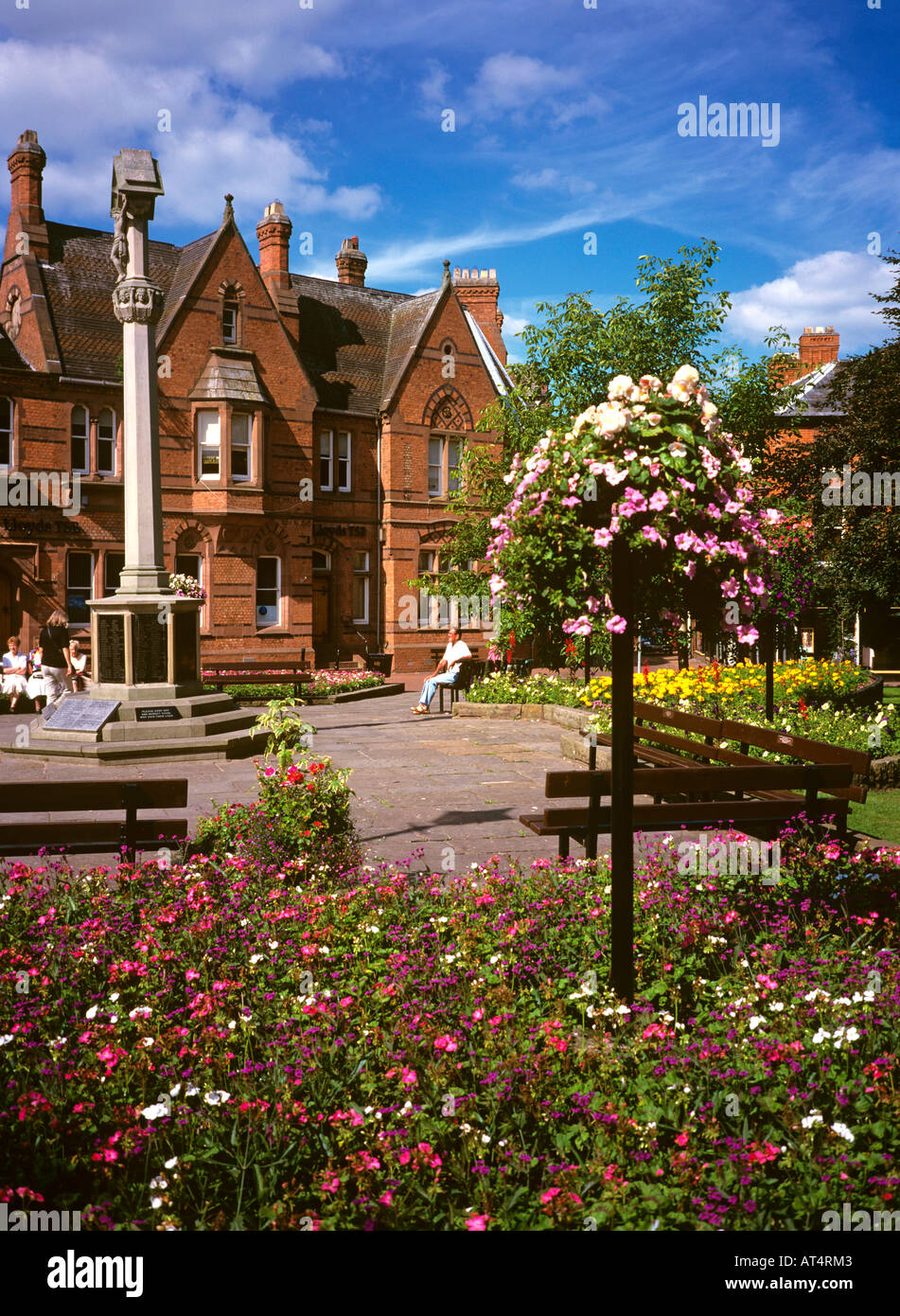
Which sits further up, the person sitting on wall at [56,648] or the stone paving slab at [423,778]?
the person sitting on wall at [56,648]

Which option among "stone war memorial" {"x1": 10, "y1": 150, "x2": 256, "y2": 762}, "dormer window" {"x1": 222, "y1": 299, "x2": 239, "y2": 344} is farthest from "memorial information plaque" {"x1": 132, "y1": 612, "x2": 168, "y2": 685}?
"dormer window" {"x1": 222, "y1": 299, "x2": 239, "y2": 344}

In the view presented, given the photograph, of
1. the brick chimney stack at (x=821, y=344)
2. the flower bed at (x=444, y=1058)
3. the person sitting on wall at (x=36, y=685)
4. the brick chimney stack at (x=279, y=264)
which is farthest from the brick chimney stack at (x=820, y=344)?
the flower bed at (x=444, y=1058)

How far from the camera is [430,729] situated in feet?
54.2

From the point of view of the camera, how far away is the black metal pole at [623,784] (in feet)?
14.7

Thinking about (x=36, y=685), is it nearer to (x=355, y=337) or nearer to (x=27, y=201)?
(x=27, y=201)

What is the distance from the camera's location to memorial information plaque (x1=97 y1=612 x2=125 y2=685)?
565 inches

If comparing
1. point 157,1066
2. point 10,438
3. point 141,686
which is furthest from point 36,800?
point 10,438

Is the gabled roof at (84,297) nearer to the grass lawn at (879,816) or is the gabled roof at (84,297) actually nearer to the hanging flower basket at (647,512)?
the grass lawn at (879,816)

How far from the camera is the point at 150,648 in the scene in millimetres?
14477

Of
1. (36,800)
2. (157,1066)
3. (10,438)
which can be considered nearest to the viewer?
(157,1066)

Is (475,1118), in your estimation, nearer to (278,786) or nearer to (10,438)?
(278,786)

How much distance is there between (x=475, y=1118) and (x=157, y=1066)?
57.2 inches

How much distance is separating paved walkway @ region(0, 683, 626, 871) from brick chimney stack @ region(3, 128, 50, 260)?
58.0 ft

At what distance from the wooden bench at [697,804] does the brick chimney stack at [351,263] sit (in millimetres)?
35293
